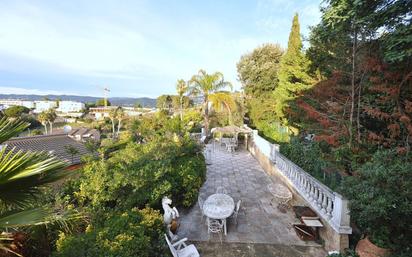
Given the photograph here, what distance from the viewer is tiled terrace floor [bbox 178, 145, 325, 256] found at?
16.2 ft

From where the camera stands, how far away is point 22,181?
6.79ft

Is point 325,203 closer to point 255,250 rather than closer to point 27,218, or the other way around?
point 255,250

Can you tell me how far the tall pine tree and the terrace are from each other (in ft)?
18.8

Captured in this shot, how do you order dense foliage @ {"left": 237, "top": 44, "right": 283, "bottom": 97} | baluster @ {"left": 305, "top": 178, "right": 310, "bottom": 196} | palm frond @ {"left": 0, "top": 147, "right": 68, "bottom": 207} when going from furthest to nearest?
dense foliage @ {"left": 237, "top": 44, "right": 283, "bottom": 97} → baluster @ {"left": 305, "top": 178, "right": 310, "bottom": 196} → palm frond @ {"left": 0, "top": 147, "right": 68, "bottom": 207}

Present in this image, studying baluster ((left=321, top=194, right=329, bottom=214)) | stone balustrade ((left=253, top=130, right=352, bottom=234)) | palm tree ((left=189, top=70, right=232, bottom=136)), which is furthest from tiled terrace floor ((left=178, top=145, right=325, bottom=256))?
palm tree ((left=189, top=70, right=232, bottom=136))

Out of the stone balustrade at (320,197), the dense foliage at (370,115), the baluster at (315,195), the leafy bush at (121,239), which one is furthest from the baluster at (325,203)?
the leafy bush at (121,239)

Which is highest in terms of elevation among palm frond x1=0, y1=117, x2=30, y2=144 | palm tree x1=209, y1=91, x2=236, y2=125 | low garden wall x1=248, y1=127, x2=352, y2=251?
palm tree x1=209, y1=91, x2=236, y2=125

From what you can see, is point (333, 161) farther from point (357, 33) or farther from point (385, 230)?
point (357, 33)

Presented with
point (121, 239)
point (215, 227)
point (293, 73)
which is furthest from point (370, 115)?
point (293, 73)

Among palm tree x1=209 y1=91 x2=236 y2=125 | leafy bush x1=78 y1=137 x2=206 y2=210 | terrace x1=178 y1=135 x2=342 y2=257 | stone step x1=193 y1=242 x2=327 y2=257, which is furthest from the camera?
palm tree x1=209 y1=91 x2=236 y2=125

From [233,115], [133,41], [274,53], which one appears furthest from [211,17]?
[274,53]

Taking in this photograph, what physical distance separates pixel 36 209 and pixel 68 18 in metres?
11.0

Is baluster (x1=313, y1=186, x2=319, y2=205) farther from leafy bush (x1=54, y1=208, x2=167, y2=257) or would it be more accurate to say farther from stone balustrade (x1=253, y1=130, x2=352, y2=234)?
leafy bush (x1=54, y1=208, x2=167, y2=257)

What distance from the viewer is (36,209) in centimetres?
211
